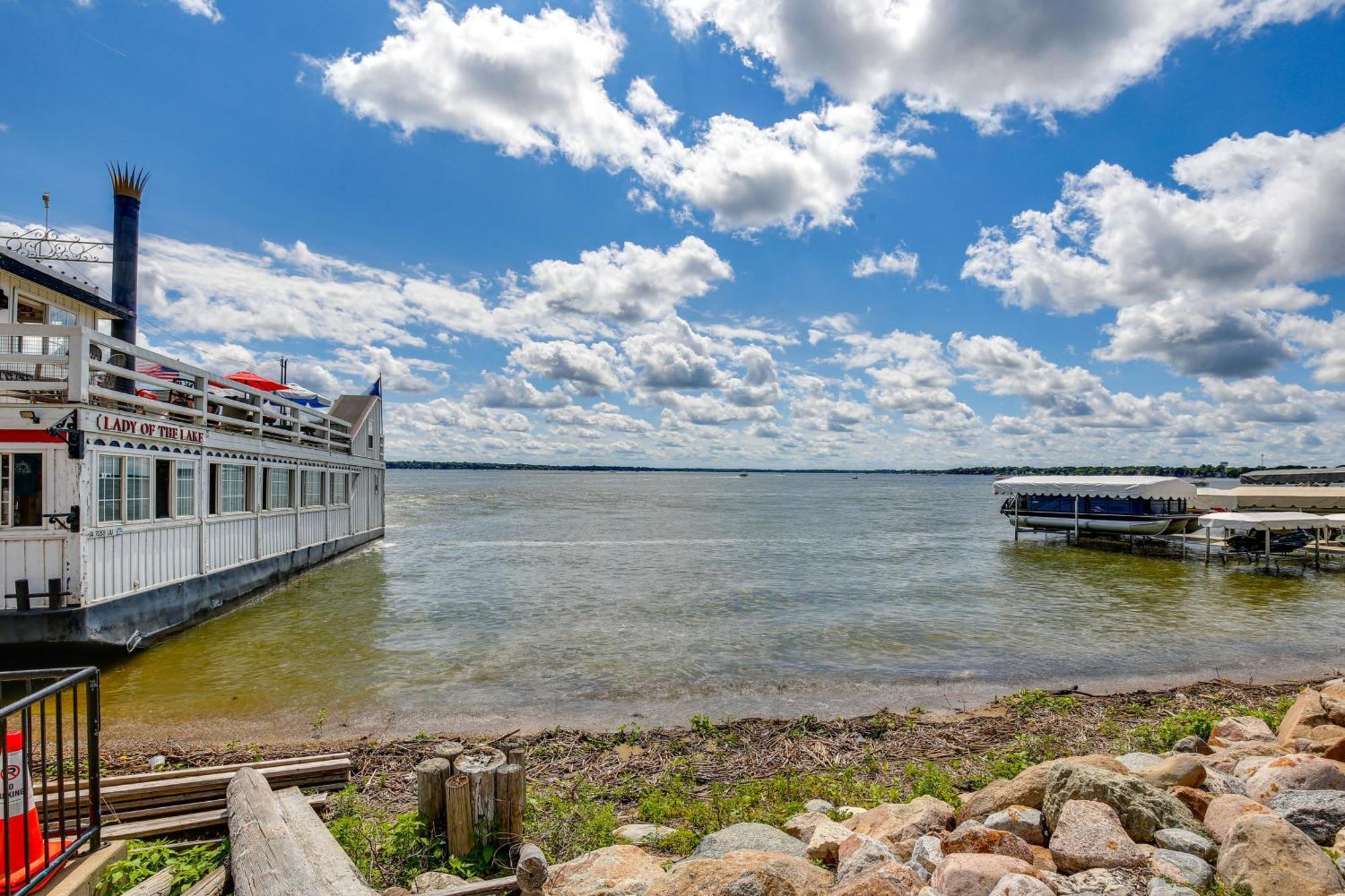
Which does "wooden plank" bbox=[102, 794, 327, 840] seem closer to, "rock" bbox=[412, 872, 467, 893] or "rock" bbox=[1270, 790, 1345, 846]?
"rock" bbox=[412, 872, 467, 893]

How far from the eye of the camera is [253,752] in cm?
845

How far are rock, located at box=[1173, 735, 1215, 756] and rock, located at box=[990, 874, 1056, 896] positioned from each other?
5.67 meters

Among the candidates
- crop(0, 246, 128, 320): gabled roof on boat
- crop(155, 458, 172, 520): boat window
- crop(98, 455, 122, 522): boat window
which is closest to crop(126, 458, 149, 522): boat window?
crop(98, 455, 122, 522): boat window

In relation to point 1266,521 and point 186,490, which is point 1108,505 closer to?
point 1266,521

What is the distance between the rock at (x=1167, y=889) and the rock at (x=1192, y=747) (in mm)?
5014

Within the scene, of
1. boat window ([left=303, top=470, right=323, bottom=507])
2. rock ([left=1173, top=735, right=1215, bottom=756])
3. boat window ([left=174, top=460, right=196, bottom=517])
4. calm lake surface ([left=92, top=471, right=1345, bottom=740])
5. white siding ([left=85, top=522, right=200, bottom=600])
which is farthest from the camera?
boat window ([left=303, top=470, right=323, bottom=507])

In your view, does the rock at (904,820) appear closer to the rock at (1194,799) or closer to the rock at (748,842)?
the rock at (748,842)

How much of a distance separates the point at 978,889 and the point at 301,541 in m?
24.9

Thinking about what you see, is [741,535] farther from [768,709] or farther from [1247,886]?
[1247,886]

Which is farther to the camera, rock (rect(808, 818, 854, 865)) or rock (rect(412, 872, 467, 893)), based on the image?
rock (rect(808, 818, 854, 865))

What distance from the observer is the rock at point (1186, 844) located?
470 centimetres

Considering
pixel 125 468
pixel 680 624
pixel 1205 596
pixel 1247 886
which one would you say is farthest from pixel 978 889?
pixel 1205 596

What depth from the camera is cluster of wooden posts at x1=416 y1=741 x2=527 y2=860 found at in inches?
215

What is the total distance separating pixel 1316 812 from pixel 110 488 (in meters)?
17.4
